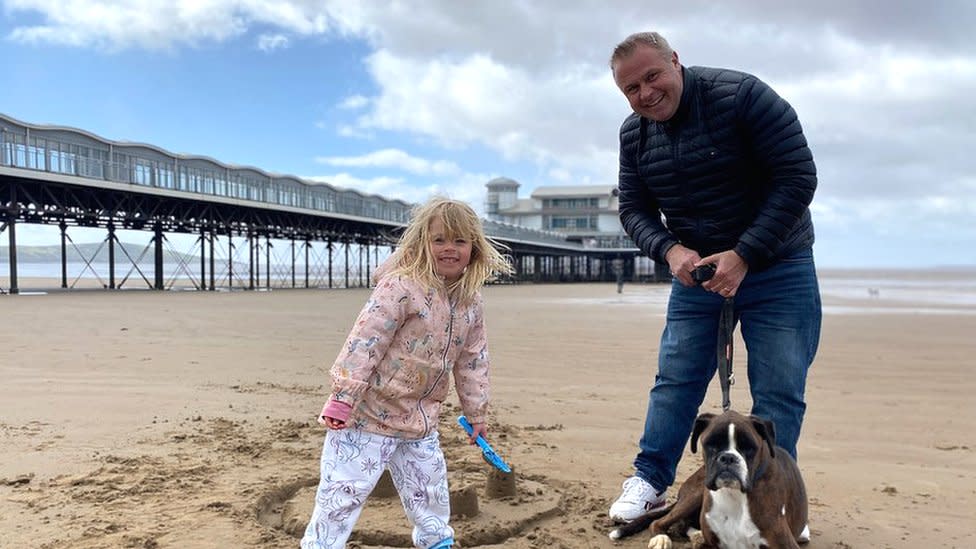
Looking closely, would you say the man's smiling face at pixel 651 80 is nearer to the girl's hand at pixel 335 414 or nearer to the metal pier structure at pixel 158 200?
the girl's hand at pixel 335 414

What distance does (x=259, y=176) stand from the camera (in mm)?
37875

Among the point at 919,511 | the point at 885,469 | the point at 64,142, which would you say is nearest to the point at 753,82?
the point at 919,511

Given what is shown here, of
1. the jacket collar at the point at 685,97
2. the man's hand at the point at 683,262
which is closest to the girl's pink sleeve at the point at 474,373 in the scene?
the man's hand at the point at 683,262

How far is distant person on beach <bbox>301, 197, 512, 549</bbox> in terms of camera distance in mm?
2623

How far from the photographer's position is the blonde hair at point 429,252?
2.83 meters

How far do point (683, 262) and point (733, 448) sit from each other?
0.97 metres

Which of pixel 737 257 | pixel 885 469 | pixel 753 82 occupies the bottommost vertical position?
pixel 885 469

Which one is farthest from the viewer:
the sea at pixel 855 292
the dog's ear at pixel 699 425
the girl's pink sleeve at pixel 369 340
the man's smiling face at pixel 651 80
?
the sea at pixel 855 292

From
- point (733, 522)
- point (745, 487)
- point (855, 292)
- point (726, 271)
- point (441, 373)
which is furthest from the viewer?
point (855, 292)

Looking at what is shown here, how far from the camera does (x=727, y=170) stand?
3.07m

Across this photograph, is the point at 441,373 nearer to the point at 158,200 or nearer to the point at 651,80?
the point at 651,80

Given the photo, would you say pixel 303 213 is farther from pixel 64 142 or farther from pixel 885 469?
pixel 885 469

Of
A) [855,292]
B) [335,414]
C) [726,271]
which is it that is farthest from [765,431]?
[855,292]

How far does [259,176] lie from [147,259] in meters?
89.5
